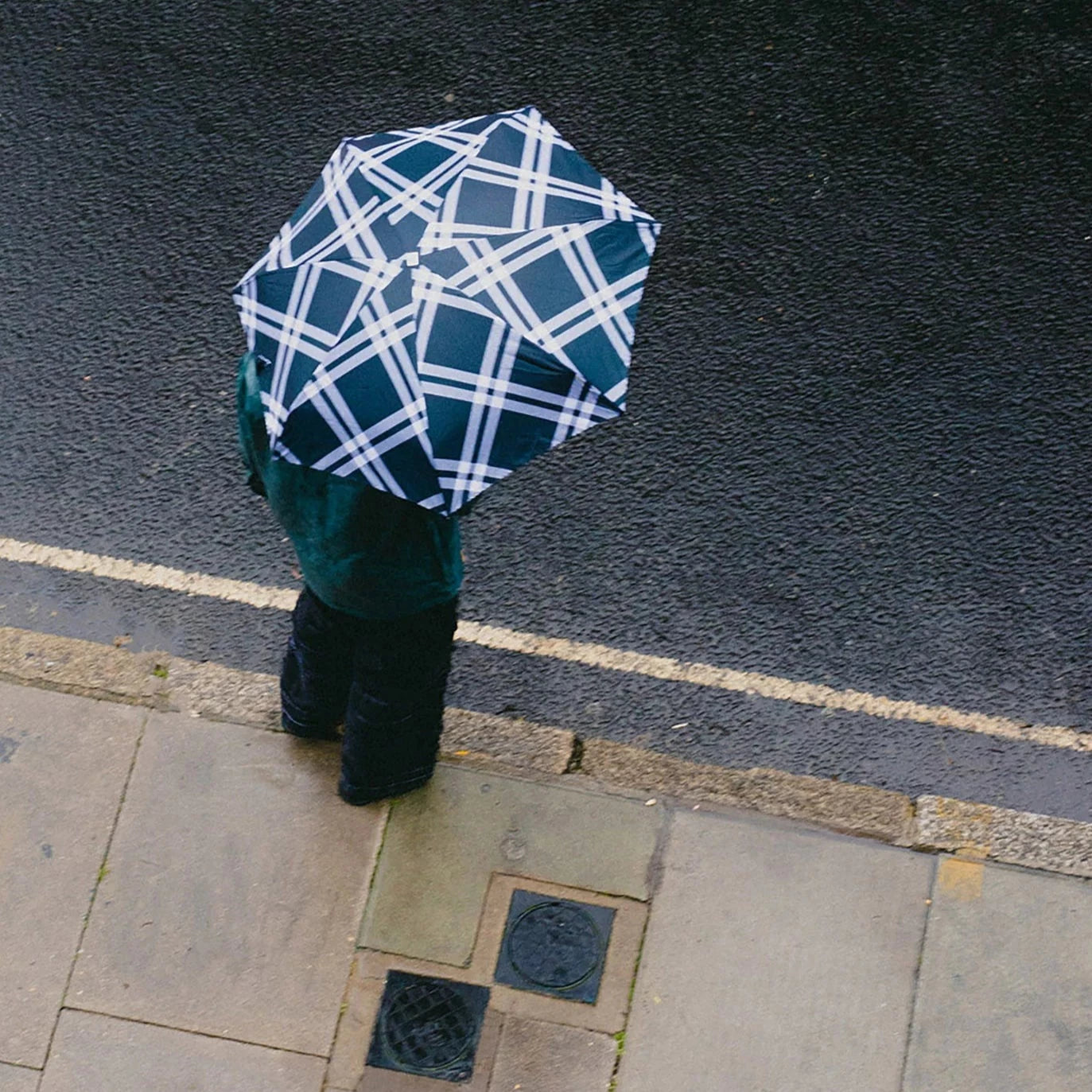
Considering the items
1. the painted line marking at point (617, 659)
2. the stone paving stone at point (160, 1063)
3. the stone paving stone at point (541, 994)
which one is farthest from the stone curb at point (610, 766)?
the stone paving stone at point (160, 1063)

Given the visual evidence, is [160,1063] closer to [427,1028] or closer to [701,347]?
[427,1028]

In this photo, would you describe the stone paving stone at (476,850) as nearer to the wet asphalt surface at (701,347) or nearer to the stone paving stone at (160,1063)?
the wet asphalt surface at (701,347)

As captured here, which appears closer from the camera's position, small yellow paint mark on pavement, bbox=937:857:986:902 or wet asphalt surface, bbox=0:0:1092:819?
small yellow paint mark on pavement, bbox=937:857:986:902

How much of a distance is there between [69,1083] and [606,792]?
190cm

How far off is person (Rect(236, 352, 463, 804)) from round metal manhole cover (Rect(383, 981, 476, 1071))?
0.64 meters

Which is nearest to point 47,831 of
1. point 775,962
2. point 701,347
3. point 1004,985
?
point 775,962

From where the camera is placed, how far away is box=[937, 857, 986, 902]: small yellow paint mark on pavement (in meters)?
4.37

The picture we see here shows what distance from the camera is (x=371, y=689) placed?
13.2 feet

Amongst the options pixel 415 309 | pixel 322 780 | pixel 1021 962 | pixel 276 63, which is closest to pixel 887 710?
pixel 1021 962

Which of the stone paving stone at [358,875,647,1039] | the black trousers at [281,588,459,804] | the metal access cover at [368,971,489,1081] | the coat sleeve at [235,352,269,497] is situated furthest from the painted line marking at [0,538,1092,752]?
the coat sleeve at [235,352,269,497]

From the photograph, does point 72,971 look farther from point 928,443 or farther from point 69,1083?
point 928,443

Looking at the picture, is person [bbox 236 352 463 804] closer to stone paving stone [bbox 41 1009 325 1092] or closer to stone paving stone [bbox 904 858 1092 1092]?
stone paving stone [bbox 41 1009 325 1092]

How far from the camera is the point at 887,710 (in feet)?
15.0

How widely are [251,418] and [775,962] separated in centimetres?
239
